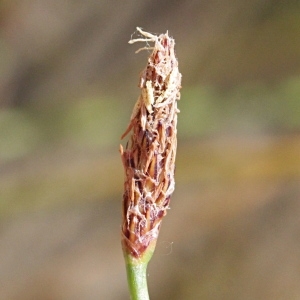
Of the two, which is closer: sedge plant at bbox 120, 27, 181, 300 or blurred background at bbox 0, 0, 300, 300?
sedge plant at bbox 120, 27, 181, 300

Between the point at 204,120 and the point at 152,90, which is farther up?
the point at 204,120

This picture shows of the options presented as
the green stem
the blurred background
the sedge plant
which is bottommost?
the green stem

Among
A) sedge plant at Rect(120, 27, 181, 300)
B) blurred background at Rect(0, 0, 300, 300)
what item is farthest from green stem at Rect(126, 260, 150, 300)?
blurred background at Rect(0, 0, 300, 300)

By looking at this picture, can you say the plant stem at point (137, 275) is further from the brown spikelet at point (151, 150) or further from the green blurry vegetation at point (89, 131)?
the green blurry vegetation at point (89, 131)

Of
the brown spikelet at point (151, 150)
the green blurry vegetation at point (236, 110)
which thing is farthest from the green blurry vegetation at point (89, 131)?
the brown spikelet at point (151, 150)

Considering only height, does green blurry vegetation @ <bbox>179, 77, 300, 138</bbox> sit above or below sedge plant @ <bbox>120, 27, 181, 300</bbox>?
above

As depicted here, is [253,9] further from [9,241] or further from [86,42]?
[9,241]

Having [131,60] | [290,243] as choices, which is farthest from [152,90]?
[290,243]

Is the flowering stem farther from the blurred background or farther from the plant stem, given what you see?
the blurred background

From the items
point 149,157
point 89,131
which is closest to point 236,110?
point 89,131
